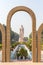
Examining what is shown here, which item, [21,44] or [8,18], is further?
[21,44]

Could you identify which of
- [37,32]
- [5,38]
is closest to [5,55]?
[5,38]

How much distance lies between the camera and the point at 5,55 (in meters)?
10.4

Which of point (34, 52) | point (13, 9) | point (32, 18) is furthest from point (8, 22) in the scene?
point (34, 52)

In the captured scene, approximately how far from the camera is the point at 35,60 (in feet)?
33.6

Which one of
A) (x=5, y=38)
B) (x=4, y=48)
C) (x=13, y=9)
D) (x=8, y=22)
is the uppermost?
(x=13, y=9)

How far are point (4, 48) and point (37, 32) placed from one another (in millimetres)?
2370

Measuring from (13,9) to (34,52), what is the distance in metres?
3.06

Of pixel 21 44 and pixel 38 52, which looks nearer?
pixel 38 52

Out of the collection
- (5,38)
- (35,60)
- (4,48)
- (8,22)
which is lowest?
(35,60)

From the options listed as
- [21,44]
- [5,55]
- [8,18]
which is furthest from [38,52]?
[21,44]

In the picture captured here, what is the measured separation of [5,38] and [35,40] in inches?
75.4

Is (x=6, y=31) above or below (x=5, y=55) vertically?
above

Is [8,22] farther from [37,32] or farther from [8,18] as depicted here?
[37,32]

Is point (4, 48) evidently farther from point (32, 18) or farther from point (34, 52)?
point (32, 18)
